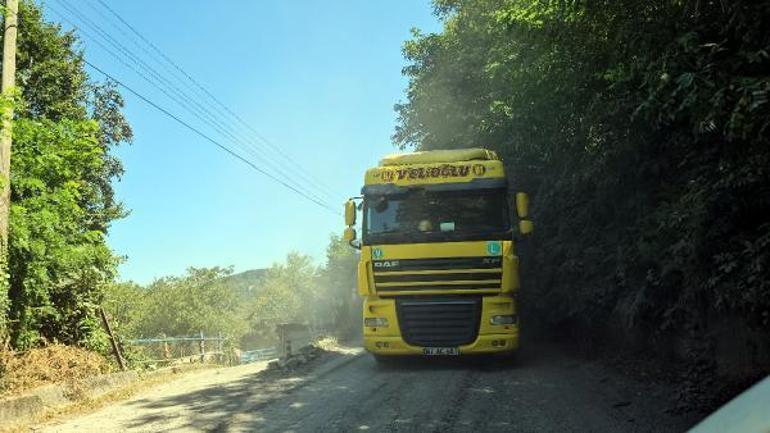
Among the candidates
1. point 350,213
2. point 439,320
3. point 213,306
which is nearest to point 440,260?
point 439,320

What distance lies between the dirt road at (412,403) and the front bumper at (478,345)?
35cm

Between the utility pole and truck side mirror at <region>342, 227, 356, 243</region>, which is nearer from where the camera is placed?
the utility pole

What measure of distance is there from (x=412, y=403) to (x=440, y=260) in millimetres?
3001

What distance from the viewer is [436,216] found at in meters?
10.3

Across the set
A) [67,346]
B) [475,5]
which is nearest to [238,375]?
[67,346]

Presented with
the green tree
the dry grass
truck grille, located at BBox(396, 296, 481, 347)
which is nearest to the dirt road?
truck grille, located at BBox(396, 296, 481, 347)

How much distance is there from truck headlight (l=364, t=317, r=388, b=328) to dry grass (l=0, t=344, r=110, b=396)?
457cm

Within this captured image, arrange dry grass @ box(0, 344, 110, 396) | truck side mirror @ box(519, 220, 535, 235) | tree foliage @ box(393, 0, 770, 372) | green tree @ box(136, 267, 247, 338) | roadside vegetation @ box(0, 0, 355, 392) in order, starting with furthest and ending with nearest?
green tree @ box(136, 267, 247, 338), truck side mirror @ box(519, 220, 535, 235), roadside vegetation @ box(0, 0, 355, 392), dry grass @ box(0, 344, 110, 396), tree foliage @ box(393, 0, 770, 372)

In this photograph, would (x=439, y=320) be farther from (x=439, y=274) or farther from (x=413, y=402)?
(x=413, y=402)

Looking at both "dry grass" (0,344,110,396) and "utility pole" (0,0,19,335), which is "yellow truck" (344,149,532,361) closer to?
"dry grass" (0,344,110,396)

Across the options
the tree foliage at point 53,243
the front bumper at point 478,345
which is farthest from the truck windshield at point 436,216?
the tree foliage at point 53,243

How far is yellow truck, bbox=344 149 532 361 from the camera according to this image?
1002 centimetres

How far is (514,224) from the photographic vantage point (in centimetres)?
1065

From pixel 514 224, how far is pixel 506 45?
12.5 feet
